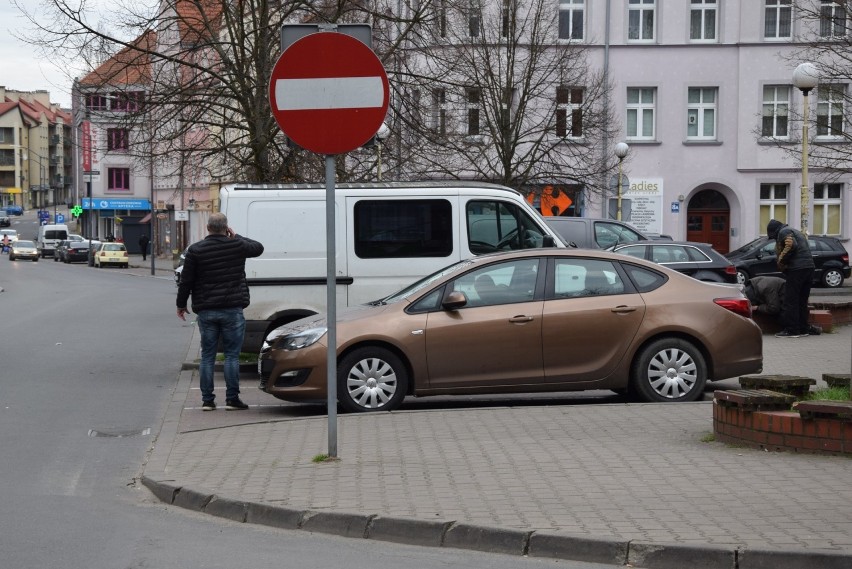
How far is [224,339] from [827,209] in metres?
38.9

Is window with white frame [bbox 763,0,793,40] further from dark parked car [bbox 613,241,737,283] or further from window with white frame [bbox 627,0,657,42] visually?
dark parked car [bbox 613,241,737,283]

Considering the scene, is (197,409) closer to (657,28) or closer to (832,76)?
(832,76)

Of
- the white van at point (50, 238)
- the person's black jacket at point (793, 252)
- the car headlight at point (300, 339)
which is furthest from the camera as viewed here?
the white van at point (50, 238)

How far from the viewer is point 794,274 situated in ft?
64.0

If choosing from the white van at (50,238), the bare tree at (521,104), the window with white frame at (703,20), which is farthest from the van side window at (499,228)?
the white van at (50,238)

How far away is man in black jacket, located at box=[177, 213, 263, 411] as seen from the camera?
1190 cm

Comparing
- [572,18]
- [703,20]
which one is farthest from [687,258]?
[703,20]

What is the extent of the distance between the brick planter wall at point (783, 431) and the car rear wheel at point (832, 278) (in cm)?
3018

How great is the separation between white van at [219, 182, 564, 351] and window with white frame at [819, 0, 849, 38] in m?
17.5

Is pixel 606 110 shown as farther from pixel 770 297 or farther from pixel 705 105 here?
pixel 770 297

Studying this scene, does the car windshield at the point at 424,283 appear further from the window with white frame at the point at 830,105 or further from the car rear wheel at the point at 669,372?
the window with white frame at the point at 830,105

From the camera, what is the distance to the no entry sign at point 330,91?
27.6 ft

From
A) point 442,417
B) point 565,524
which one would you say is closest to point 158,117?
point 442,417

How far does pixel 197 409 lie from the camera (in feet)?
40.5
